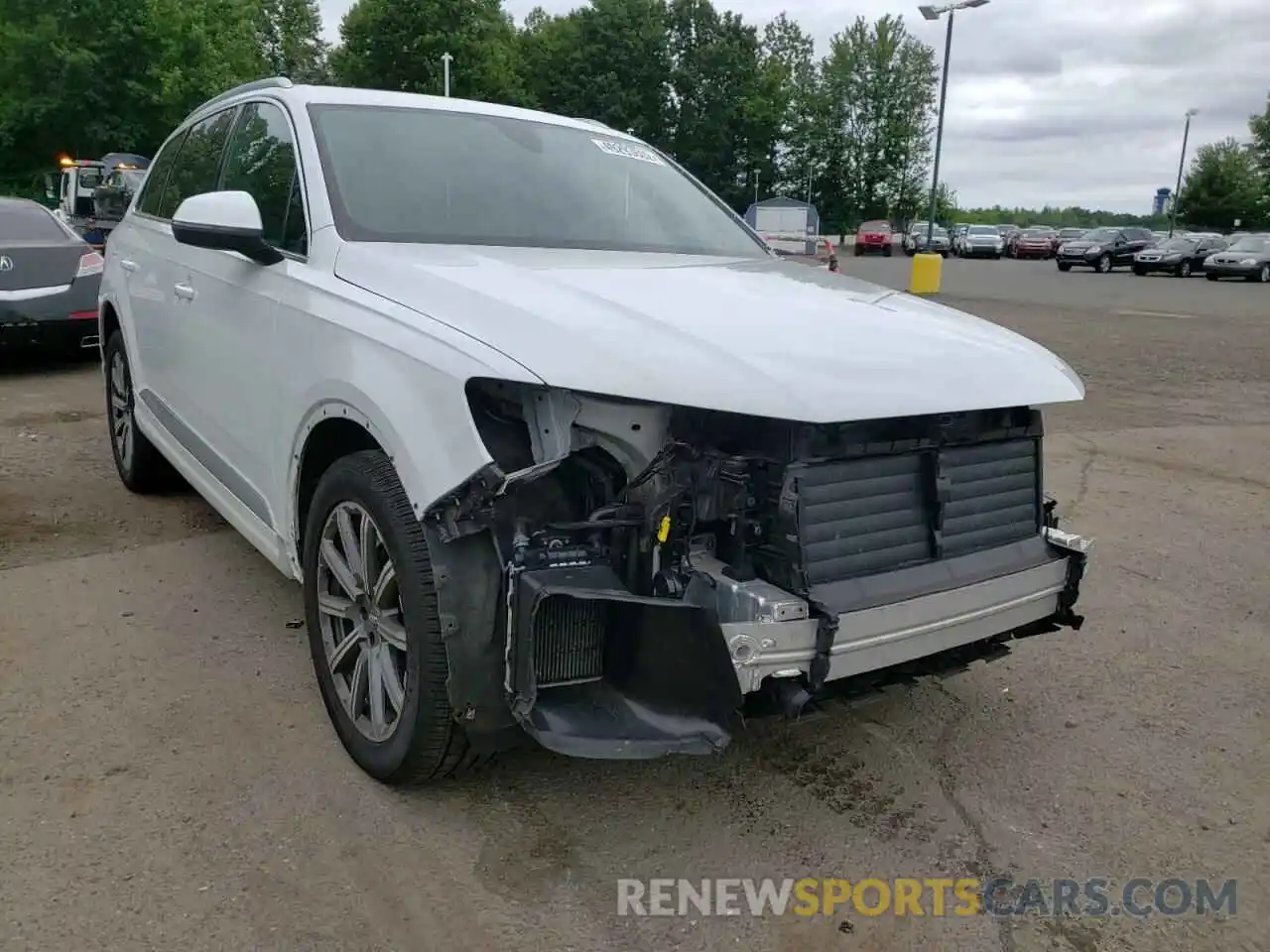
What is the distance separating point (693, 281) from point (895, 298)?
714mm

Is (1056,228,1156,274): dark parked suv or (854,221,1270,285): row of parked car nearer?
(854,221,1270,285): row of parked car

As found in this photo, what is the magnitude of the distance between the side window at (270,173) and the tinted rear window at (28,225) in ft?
21.0

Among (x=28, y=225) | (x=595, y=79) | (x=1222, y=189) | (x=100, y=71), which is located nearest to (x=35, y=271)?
(x=28, y=225)

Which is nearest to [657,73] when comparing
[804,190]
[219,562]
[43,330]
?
[804,190]

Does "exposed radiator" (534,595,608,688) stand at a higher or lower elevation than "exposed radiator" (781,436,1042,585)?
lower

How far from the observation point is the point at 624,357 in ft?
7.53

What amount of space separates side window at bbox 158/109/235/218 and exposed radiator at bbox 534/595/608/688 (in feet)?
9.07

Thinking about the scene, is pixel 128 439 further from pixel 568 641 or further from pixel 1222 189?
pixel 1222 189

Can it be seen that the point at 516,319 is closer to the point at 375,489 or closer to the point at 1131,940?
the point at 375,489

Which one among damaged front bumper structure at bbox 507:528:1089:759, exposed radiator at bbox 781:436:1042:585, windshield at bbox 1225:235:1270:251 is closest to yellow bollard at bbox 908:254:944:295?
windshield at bbox 1225:235:1270:251

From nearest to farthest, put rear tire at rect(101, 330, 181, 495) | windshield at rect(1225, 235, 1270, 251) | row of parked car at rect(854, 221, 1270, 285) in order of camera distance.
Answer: rear tire at rect(101, 330, 181, 495) < windshield at rect(1225, 235, 1270, 251) < row of parked car at rect(854, 221, 1270, 285)

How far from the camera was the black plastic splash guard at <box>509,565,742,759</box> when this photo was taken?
89.7 inches

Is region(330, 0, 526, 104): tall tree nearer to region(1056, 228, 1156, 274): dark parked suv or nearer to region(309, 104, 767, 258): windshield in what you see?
region(1056, 228, 1156, 274): dark parked suv

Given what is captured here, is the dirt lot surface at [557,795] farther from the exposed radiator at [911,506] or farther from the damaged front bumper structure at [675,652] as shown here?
the exposed radiator at [911,506]
